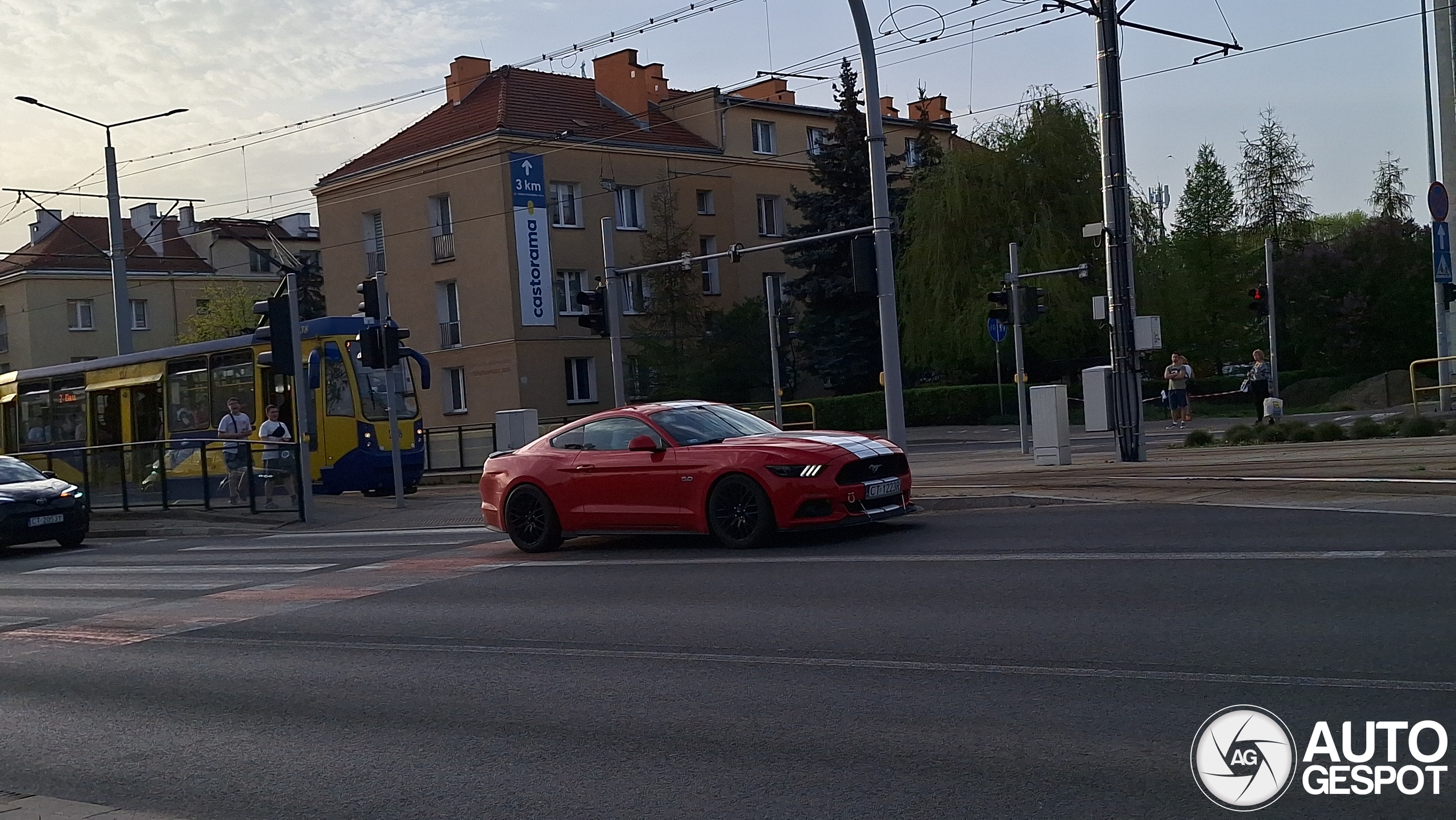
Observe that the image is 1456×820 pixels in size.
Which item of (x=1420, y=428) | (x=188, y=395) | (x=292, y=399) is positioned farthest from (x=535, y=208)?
(x=1420, y=428)

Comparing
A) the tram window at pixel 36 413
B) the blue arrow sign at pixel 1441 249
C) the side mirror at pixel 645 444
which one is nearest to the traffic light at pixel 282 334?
the side mirror at pixel 645 444

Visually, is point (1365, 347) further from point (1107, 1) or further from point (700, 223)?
point (1107, 1)

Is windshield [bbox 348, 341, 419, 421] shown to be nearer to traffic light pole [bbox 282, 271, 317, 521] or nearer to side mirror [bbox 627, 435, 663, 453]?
traffic light pole [bbox 282, 271, 317, 521]

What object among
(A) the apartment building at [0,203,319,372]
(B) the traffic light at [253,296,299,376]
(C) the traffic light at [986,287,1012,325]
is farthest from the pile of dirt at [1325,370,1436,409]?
(A) the apartment building at [0,203,319,372]

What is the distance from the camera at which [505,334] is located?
4881 centimetres

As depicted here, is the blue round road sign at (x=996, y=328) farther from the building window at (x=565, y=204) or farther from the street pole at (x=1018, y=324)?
the building window at (x=565, y=204)

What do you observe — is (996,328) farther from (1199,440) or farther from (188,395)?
(188,395)

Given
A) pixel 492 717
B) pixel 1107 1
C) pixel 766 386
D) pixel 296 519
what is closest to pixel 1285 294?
pixel 766 386

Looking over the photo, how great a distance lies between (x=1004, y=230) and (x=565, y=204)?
15.6m

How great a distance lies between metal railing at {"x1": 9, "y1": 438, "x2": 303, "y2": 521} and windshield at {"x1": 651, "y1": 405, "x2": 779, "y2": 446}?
1015cm

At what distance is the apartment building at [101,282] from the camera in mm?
69312

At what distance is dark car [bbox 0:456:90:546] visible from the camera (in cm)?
2102

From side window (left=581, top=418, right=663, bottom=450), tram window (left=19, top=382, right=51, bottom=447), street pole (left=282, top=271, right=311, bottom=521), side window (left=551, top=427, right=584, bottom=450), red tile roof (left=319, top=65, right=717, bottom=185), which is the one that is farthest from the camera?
red tile roof (left=319, top=65, right=717, bottom=185)

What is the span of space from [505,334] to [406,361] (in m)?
19.1
